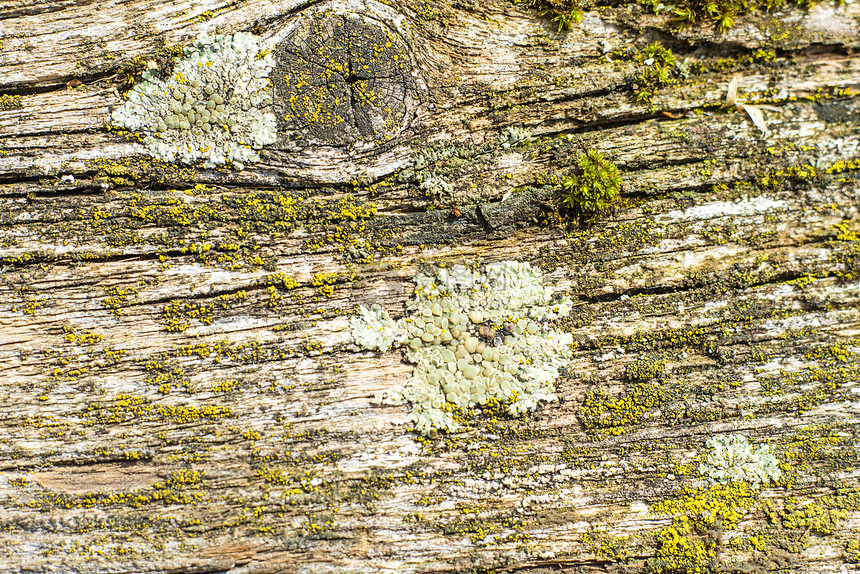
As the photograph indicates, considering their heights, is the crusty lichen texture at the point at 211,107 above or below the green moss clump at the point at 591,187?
above

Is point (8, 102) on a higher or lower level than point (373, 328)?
higher

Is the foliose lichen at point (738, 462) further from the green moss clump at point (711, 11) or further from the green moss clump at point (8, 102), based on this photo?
the green moss clump at point (8, 102)

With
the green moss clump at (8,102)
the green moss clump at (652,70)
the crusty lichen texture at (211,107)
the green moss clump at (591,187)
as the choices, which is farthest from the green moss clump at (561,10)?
the green moss clump at (8,102)

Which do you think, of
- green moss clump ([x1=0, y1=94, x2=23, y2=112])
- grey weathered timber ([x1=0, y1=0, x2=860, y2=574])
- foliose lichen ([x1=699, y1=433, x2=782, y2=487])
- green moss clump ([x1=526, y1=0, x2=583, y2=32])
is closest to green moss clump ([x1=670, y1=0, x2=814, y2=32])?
grey weathered timber ([x1=0, y1=0, x2=860, y2=574])

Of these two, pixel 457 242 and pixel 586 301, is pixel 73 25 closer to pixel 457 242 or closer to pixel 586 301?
pixel 457 242

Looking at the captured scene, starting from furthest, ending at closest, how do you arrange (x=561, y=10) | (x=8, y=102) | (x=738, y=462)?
1. (x=561, y=10)
2. (x=8, y=102)
3. (x=738, y=462)

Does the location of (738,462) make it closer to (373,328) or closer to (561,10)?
(373,328)

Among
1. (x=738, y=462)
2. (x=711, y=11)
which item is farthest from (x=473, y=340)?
(x=711, y=11)
